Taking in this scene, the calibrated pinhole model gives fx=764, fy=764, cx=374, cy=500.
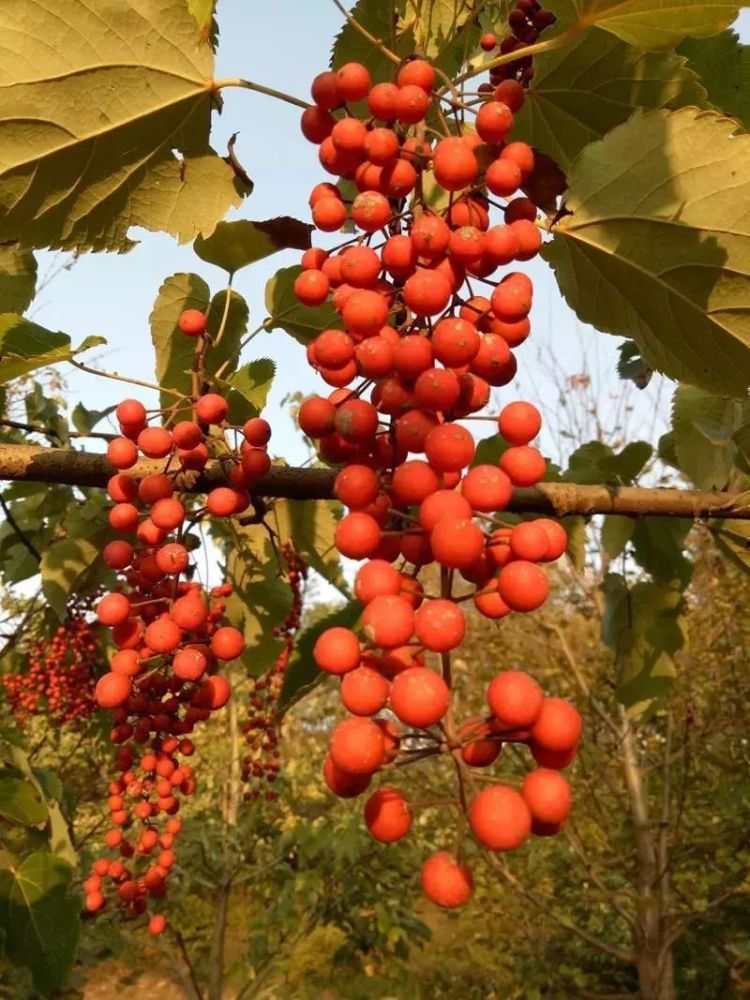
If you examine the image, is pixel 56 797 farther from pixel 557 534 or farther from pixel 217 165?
pixel 557 534

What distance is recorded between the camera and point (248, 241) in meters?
1.75

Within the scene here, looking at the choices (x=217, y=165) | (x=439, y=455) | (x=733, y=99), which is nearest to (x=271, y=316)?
(x=217, y=165)

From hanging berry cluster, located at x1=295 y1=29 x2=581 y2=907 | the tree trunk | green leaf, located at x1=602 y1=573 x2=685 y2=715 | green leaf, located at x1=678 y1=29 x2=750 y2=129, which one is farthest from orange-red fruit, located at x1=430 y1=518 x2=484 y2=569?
the tree trunk

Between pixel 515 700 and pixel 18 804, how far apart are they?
2.83 metres

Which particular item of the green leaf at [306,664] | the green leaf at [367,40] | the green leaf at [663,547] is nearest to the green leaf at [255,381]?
the green leaf at [306,664]

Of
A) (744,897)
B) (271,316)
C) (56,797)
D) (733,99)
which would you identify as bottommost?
(744,897)

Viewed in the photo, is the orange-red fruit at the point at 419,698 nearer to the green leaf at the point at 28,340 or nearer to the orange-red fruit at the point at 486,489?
the orange-red fruit at the point at 486,489

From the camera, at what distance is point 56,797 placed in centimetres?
357

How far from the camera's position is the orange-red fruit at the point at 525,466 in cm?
91

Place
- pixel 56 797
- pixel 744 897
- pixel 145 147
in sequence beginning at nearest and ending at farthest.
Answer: pixel 145 147 < pixel 56 797 < pixel 744 897

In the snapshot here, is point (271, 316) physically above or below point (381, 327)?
above

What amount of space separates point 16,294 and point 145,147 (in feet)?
2.88

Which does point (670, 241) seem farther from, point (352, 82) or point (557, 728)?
point (557, 728)

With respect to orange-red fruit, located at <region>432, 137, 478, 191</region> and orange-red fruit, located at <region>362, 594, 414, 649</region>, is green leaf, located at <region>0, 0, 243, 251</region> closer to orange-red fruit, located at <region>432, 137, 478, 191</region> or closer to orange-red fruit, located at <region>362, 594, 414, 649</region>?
orange-red fruit, located at <region>432, 137, 478, 191</region>
